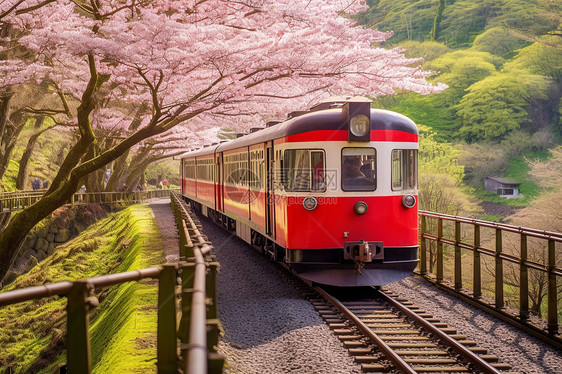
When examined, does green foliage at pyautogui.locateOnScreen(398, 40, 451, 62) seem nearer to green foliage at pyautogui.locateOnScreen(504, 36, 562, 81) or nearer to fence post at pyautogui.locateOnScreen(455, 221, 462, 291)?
green foliage at pyautogui.locateOnScreen(504, 36, 562, 81)

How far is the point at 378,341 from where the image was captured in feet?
19.6

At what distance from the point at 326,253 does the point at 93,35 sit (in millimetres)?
5178

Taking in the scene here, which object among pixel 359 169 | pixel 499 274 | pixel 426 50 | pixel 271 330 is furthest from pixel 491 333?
pixel 426 50

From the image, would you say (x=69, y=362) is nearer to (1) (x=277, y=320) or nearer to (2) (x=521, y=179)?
(1) (x=277, y=320)

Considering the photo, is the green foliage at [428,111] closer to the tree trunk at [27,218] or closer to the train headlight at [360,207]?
the tree trunk at [27,218]

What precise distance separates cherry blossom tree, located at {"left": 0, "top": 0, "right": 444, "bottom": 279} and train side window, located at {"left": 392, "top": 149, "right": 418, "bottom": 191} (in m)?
3.31

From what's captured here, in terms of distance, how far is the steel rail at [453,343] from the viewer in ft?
17.2

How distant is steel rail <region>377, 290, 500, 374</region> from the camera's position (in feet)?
17.2

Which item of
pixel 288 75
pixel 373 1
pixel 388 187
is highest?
pixel 373 1

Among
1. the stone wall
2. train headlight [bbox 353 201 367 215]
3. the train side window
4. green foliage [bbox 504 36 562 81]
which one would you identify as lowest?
the stone wall

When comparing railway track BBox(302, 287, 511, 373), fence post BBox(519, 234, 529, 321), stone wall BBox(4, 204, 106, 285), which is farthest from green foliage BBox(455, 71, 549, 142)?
fence post BBox(519, 234, 529, 321)

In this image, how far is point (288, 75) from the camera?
453 inches

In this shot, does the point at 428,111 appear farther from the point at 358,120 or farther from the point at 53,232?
the point at 358,120

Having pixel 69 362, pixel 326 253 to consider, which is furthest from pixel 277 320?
pixel 69 362
